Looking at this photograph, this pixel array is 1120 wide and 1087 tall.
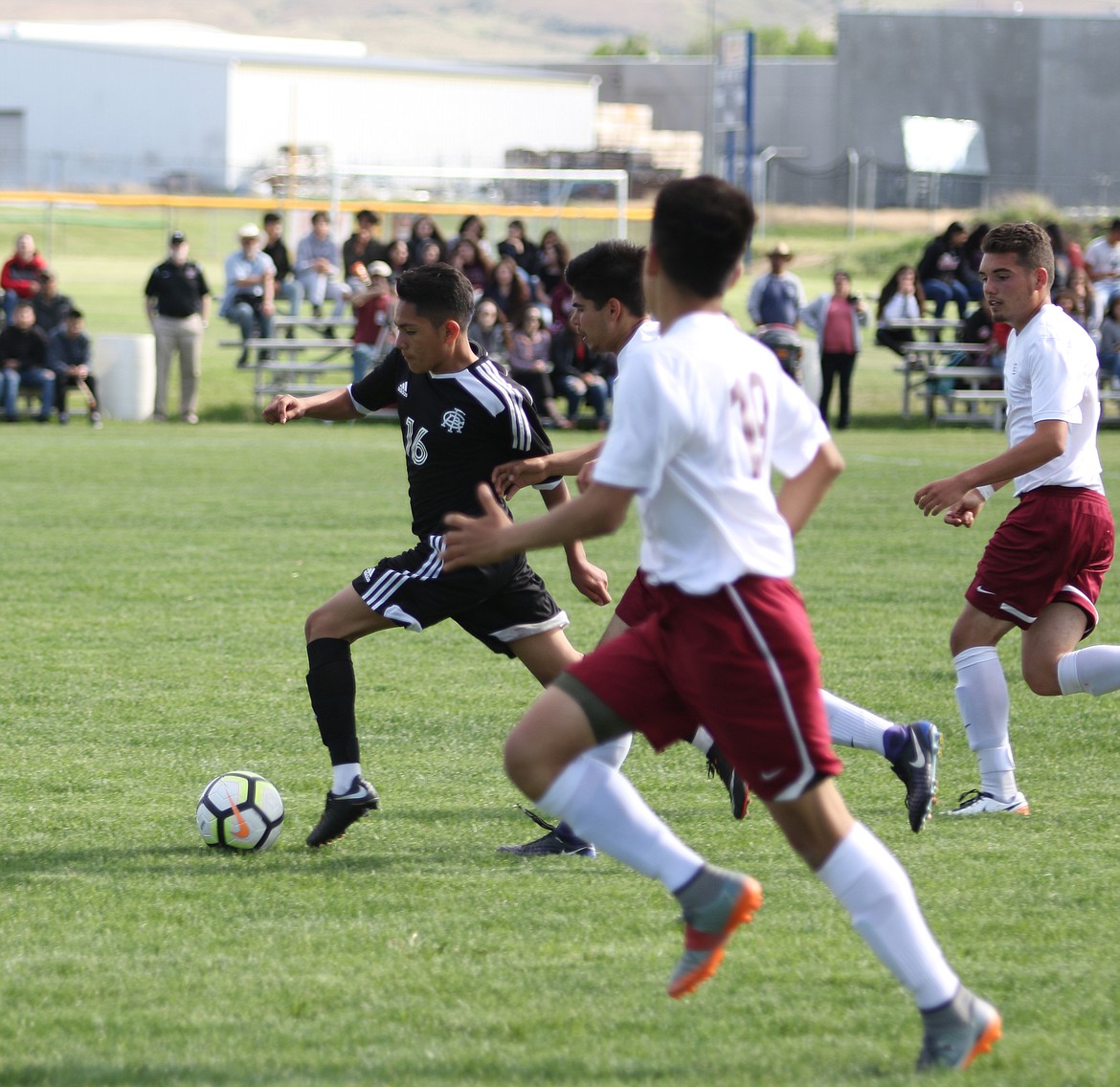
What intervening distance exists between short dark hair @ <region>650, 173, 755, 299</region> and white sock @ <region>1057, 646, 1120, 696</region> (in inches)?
106

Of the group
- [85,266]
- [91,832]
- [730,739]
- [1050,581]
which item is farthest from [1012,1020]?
[85,266]

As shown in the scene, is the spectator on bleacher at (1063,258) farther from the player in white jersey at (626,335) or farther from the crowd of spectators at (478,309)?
the player in white jersey at (626,335)

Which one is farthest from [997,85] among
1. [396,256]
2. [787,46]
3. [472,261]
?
[787,46]

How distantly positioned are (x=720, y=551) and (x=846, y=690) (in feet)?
13.4

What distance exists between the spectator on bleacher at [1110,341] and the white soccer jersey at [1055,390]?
15.7m

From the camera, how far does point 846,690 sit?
724 cm

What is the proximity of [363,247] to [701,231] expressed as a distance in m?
18.0

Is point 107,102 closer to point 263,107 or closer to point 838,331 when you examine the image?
point 263,107

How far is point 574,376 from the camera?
19516 millimetres

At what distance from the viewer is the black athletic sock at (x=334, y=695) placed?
16.5ft

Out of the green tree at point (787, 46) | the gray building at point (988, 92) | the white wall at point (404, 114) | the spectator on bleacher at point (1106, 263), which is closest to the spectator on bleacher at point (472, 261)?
the spectator on bleacher at point (1106, 263)

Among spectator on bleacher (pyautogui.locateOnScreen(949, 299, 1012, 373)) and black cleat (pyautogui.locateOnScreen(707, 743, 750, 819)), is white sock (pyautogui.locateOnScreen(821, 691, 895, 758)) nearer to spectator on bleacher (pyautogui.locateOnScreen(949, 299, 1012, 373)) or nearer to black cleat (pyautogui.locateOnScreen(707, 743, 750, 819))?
black cleat (pyautogui.locateOnScreen(707, 743, 750, 819))

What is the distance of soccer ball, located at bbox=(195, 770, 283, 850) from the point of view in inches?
196

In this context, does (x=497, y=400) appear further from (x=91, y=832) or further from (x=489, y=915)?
(x=91, y=832)
